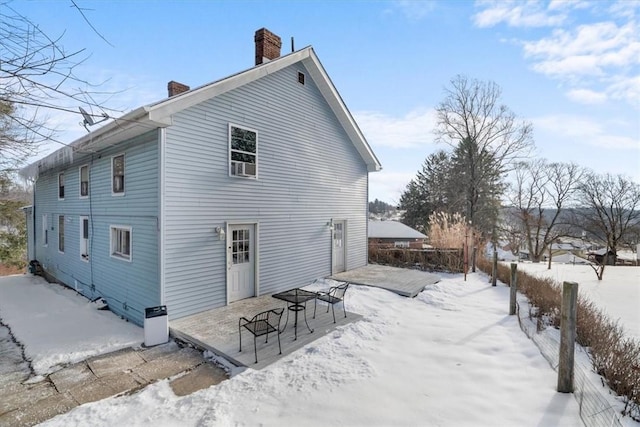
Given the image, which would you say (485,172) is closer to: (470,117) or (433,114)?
(470,117)

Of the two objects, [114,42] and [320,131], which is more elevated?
[320,131]

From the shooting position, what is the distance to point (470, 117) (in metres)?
22.8

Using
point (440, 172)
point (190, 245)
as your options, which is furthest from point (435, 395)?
point (440, 172)

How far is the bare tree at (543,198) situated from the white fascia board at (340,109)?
82.6 ft

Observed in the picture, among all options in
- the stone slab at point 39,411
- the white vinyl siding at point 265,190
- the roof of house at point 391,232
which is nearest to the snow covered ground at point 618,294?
the white vinyl siding at point 265,190

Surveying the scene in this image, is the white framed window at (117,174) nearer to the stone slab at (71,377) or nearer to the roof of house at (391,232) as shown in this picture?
the stone slab at (71,377)

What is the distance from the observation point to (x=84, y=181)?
895cm

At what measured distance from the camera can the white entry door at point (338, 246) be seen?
10.7 m

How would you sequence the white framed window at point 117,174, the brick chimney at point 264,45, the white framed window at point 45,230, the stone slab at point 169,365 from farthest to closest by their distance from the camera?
the white framed window at point 45,230 → the brick chimney at point 264,45 → the white framed window at point 117,174 → the stone slab at point 169,365

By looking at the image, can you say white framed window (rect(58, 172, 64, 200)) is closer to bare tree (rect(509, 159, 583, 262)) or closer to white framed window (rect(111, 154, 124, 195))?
white framed window (rect(111, 154, 124, 195))

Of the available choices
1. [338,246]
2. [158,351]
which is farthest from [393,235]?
[158,351]

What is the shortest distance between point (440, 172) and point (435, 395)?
3260cm

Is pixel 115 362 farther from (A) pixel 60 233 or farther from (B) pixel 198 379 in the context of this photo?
(A) pixel 60 233

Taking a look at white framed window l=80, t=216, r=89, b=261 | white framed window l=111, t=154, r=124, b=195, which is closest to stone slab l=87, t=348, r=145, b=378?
white framed window l=111, t=154, r=124, b=195
